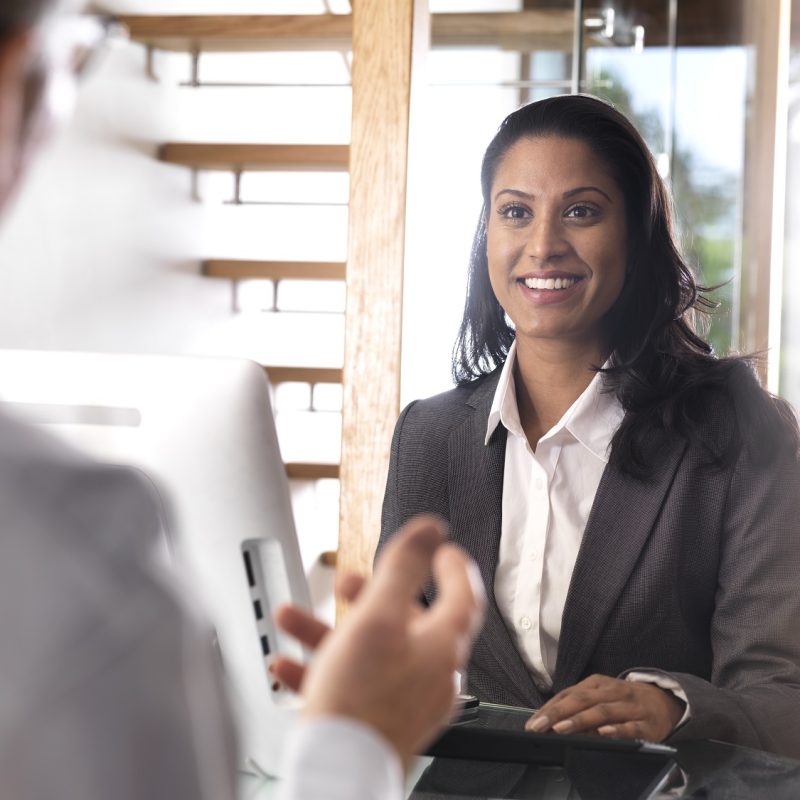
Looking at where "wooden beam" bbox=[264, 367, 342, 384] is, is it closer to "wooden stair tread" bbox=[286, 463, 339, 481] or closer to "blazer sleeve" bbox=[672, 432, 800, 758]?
"wooden stair tread" bbox=[286, 463, 339, 481]

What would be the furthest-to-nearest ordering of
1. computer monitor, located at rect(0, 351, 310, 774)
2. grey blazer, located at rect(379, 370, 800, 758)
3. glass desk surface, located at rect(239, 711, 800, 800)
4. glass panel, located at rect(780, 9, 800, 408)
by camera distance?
glass panel, located at rect(780, 9, 800, 408) < grey blazer, located at rect(379, 370, 800, 758) < glass desk surface, located at rect(239, 711, 800, 800) < computer monitor, located at rect(0, 351, 310, 774)

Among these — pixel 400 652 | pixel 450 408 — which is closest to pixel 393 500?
pixel 450 408

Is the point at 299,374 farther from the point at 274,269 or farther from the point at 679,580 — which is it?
the point at 679,580

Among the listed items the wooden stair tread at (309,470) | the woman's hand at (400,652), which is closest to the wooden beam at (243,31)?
the wooden stair tread at (309,470)

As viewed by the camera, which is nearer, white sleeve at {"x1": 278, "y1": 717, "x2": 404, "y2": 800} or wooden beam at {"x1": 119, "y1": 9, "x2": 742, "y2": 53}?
white sleeve at {"x1": 278, "y1": 717, "x2": 404, "y2": 800}

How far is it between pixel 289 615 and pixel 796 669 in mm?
1126

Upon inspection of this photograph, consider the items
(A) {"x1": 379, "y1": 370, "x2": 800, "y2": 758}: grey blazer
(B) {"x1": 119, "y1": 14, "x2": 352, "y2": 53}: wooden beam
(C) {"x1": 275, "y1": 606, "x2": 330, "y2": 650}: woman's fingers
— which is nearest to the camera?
(C) {"x1": 275, "y1": 606, "x2": 330, "y2": 650}: woman's fingers

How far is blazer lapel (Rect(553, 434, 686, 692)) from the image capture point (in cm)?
161

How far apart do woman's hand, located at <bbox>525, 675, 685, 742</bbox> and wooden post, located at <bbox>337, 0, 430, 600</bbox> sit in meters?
1.33

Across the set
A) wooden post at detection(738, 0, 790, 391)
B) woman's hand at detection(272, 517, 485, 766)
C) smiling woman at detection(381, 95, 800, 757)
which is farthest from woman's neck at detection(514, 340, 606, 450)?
wooden post at detection(738, 0, 790, 391)

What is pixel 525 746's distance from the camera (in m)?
1.11

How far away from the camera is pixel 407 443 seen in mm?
1905

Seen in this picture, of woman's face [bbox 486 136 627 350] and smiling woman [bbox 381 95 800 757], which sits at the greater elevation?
woman's face [bbox 486 136 627 350]

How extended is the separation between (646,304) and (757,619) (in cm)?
58
